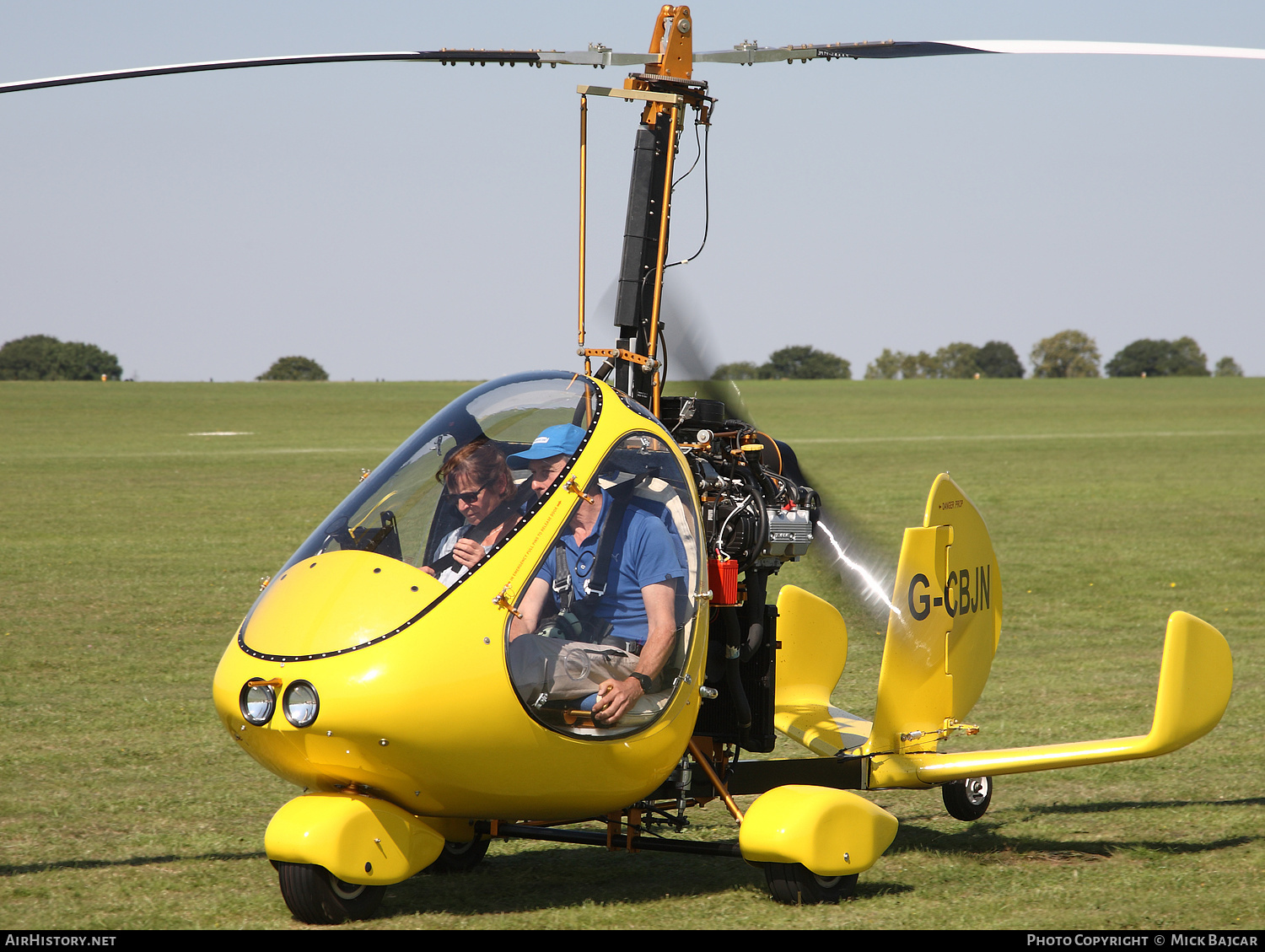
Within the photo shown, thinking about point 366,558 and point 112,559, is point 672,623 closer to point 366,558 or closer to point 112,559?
point 366,558

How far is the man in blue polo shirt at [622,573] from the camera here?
4.84 m

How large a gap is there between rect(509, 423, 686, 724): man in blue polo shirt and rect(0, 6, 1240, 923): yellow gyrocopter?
0.4 inches

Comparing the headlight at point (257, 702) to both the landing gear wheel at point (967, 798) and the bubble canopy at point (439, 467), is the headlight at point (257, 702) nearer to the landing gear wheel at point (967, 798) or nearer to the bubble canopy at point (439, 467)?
the bubble canopy at point (439, 467)

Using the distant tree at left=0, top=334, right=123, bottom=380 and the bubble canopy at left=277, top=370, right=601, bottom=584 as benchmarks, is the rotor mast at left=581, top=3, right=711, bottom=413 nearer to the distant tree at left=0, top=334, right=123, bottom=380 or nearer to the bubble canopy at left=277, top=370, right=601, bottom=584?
the bubble canopy at left=277, top=370, right=601, bottom=584

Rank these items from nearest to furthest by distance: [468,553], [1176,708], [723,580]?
[468,553]
[723,580]
[1176,708]

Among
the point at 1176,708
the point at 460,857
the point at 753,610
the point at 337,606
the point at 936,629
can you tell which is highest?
the point at 337,606

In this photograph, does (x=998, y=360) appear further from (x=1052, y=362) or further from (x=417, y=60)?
(x=417, y=60)

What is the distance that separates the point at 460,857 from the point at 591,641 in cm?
153

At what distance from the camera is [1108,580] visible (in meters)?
15.3

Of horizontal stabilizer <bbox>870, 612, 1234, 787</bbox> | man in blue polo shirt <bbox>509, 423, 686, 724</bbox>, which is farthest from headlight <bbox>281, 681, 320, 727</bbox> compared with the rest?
horizontal stabilizer <bbox>870, 612, 1234, 787</bbox>

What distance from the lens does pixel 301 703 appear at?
4.45 meters

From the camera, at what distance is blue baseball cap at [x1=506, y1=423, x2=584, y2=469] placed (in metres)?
5.03

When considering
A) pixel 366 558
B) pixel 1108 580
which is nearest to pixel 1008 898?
pixel 366 558

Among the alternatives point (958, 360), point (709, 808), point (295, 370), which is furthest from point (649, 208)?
point (958, 360)
